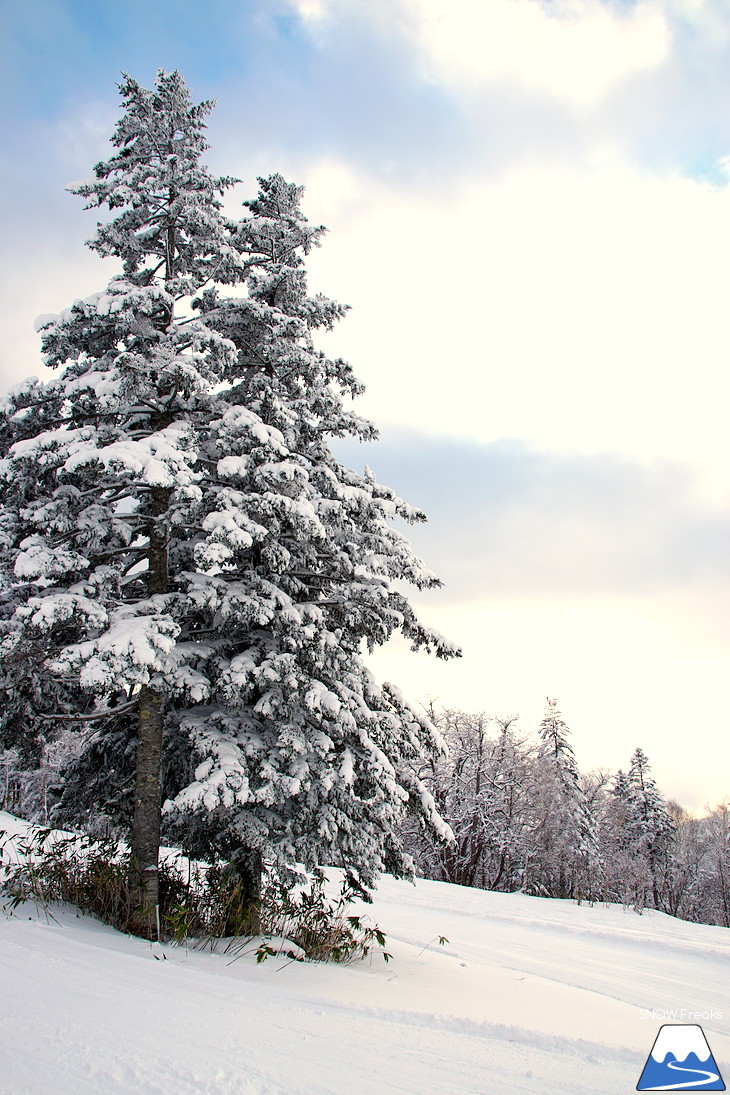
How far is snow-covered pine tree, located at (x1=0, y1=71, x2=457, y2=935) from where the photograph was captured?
773 centimetres

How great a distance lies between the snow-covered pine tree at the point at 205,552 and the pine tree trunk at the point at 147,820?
0.10 ft

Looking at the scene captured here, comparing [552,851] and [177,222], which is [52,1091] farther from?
[552,851]

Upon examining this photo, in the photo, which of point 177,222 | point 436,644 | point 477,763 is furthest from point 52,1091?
point 477,763

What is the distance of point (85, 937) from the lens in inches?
252

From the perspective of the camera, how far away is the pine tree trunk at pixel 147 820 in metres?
7.31

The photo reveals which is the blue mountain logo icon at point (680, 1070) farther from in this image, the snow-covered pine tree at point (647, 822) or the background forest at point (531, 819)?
the snow-covered pine tree at point (647, 822)

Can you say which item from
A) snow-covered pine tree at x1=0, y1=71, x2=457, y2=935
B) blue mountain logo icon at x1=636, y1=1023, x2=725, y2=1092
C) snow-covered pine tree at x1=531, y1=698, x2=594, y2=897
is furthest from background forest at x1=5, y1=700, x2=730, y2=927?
blue mountain logo icon at x1=636, y1=1023, x2=725, y2=1092

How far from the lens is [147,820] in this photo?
7996mm

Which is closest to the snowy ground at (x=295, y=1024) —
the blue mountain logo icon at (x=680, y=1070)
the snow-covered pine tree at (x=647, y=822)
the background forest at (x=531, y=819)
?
the blue mountain logo icon at (x=680, y=1070)

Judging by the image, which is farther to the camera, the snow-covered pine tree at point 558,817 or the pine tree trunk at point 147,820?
the snow-covered pine tree at point 558,817

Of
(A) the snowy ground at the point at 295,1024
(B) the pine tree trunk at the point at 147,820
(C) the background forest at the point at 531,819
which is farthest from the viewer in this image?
(C) the background forest at the point at 531,819

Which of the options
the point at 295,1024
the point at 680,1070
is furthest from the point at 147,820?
the point at 680,1070

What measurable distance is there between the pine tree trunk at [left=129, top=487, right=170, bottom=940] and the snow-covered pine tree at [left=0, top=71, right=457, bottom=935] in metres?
0.03

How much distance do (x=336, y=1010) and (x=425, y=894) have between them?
64.4ft
